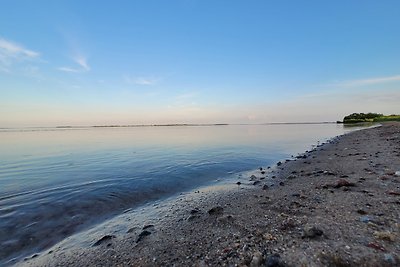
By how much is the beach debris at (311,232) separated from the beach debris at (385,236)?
0.98 metres

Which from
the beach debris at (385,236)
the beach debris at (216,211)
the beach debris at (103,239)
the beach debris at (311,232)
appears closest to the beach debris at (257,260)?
the beach debris at (311,232)

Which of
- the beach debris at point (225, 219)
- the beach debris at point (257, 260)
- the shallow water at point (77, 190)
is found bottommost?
the shallow water at point (77, 190)

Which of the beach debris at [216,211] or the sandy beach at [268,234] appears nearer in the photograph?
the sandy beach at [268,234]

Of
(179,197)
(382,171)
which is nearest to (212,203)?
(179,197)

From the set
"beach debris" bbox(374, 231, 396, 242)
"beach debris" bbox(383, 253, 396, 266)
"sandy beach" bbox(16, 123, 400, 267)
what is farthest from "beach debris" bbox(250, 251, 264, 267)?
"beach debris" bbox(374, 231, 396, 242)

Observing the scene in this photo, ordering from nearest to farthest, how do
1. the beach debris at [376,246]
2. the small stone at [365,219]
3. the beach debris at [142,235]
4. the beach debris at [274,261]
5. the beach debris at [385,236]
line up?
1. the beach debris at [274,261]
2. the beach debris at [376,246]
3. the beach debris at [385,236]
4. the small stone at [365,219]
5. the beach debris at [142,235]

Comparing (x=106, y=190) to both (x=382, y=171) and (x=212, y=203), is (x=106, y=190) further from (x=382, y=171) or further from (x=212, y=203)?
(x=382, y=171)

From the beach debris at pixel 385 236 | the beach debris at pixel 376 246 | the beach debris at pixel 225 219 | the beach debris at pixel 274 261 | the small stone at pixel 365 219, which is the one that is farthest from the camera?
the beach debris at pixel 225 219

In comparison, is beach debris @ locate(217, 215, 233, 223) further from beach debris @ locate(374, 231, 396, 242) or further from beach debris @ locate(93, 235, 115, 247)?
beach debris @ locate(374, 231, 396, 242)

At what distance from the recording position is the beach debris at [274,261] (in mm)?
3691

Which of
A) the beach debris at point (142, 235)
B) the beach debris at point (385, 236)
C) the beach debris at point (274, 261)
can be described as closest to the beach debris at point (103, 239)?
the beach debris at point (142, 235)

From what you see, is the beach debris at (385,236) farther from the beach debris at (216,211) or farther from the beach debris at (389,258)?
the beach debris at (216,211)

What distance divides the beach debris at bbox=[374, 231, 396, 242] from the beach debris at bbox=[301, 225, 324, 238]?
3.21 feet

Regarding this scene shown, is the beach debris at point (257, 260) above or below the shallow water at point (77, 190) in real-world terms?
above
